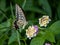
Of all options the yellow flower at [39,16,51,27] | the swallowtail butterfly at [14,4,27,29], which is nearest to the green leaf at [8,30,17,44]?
the swallowtail butterfly at [14,4,27,29]

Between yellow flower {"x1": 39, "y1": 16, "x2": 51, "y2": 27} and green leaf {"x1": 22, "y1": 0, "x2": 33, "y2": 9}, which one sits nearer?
yellow flower {"x1": 39, "y1": 16, "x2": 51, "y2": 27}

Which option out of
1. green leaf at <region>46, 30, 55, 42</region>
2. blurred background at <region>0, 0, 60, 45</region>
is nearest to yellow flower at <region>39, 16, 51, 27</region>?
green leaf at <region>46, 30, 55, 42</region>

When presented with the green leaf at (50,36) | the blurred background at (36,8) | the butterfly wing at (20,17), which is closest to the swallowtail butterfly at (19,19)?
the butterfly wing at (20,17)

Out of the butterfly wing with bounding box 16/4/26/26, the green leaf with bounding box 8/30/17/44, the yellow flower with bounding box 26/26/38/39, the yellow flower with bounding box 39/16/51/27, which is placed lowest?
the green leaf with bounding box 8/30/17/44

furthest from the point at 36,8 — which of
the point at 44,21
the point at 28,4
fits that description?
the point at 44,21

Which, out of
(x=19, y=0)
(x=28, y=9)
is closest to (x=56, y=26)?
(x=19, y=0)

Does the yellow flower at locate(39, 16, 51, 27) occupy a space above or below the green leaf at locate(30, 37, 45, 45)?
above

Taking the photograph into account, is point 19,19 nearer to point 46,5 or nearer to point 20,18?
point 20,18

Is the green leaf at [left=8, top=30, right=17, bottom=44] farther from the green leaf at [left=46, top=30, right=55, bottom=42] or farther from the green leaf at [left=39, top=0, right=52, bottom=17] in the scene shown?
the green leaf at [left=39, top=0, right=52, bottom=17]

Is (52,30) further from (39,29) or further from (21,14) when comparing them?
(21,14)
